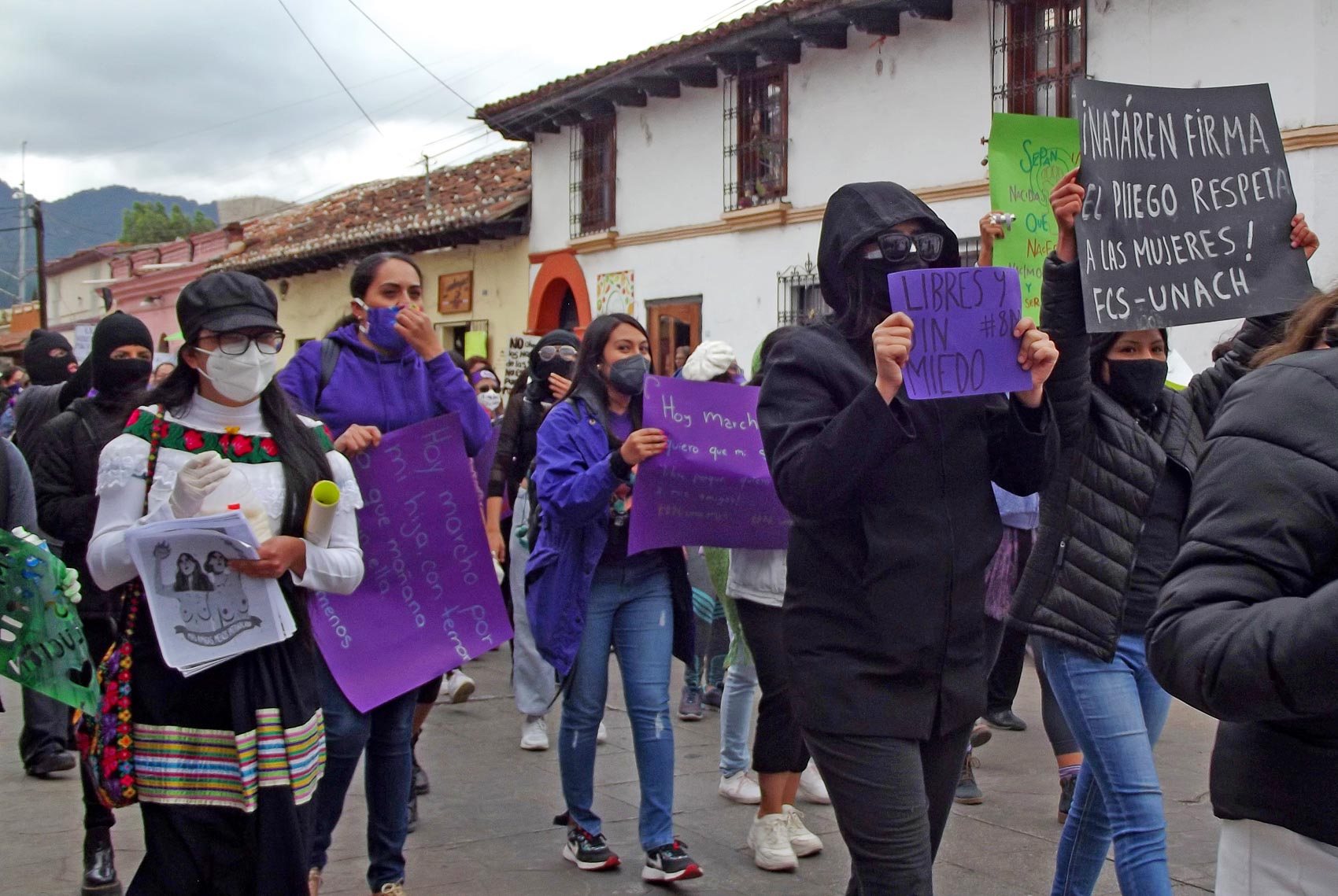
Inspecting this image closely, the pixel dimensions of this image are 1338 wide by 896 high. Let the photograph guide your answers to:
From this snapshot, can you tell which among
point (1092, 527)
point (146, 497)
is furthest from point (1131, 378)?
point (146, 497)

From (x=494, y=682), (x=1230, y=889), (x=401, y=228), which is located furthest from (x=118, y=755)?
(x=401, y=228)

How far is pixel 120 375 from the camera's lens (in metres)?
5.50

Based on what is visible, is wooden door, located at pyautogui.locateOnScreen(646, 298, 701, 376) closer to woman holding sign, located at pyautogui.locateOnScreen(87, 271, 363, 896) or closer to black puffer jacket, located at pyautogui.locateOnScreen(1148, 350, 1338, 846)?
woman holding sign, located at pyautogui.locateOnScreen(87, 271, 363, 896)

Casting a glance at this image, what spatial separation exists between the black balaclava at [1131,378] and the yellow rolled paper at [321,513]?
2036mm

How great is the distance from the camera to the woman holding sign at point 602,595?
15.6 ft

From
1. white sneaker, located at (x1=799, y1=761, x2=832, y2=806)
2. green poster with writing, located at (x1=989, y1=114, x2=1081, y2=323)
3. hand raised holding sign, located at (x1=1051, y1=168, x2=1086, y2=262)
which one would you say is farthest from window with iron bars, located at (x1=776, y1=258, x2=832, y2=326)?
hand raised holding sign, located at (x1=1051, y1=168, x2=1086, y2=262)

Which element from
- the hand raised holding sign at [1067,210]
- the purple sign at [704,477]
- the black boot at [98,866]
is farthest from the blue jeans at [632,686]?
the hand raised holding sign at [1067,210]

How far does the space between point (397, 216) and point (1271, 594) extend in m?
23.6

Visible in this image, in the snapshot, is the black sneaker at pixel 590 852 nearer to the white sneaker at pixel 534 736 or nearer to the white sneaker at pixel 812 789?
the white sneaker at pixel 812 789

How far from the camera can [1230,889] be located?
6.70ft

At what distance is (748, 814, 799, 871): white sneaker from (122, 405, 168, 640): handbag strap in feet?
8.06

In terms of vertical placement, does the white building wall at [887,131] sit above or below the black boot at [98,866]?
above

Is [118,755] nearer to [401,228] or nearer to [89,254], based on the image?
[401,228]

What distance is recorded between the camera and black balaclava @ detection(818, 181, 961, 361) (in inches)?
123
